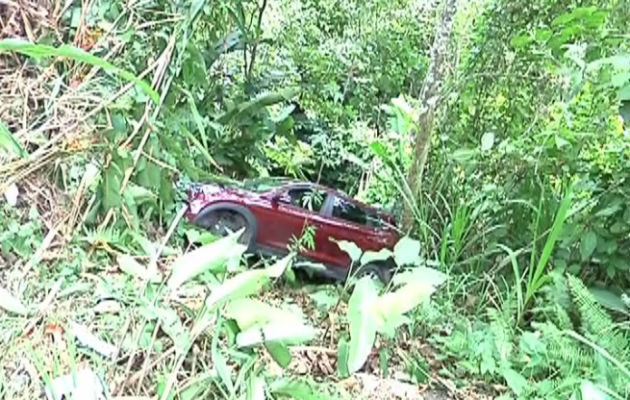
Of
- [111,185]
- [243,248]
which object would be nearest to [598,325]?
[243,248]

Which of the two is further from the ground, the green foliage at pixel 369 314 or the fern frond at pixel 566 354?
the green foliage at pixel 369 314

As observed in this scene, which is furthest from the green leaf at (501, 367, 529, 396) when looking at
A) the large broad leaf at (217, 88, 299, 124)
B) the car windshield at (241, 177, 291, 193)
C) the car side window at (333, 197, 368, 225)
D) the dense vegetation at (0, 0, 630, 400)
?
the car side window at (333, 197, 368, 225)

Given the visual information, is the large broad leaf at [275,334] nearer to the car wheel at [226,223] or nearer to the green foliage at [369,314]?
the green foliage at [369,314]

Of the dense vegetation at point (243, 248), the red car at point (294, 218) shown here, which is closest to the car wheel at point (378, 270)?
the dense vegetation at point (243, 248)

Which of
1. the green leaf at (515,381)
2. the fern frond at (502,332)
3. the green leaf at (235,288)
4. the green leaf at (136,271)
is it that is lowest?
the fern frond at (502,332)

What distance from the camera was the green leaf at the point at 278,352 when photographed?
3.68 ft

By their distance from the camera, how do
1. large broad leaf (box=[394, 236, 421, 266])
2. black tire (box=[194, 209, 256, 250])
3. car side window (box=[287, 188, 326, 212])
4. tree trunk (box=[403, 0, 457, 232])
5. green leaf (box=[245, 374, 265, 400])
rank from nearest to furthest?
green leaf (box=[245, 374, 265, 400])
large broad leaf (box=[394, 236, 421, 266])
black tire (box=[194, 209, 256, 250])
tree trunk (box=[403, 0, 457, 232])
car side window (box=[287, 188, 326, 212])

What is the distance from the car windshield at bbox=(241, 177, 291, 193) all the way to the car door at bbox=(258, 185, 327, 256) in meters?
0.04

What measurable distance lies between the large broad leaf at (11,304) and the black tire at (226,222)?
1644 mm

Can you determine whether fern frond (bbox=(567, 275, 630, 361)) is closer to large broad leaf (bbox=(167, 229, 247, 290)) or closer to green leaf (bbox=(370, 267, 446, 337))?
green leaf (bbox=(370, 267, 446, 337))

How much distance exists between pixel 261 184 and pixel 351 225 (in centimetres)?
66

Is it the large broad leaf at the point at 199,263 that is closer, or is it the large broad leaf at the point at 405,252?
the large broad leaf at the point at 199,263

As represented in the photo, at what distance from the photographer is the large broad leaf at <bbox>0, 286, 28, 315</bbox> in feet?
3.77

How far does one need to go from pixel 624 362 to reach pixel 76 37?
1.50 m
